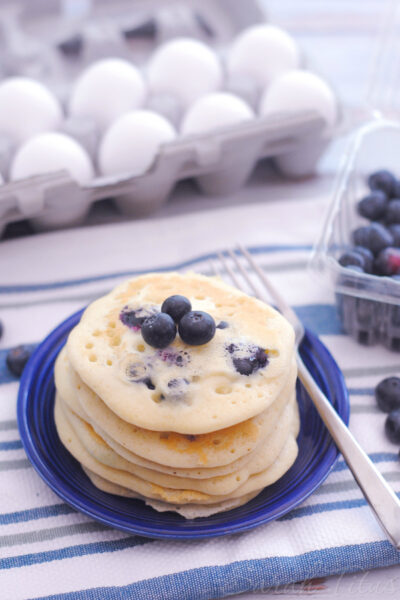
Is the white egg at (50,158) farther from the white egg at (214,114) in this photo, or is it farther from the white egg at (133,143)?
the white egg at (214,114)

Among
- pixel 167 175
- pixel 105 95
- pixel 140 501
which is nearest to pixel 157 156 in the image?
pixel 167 175

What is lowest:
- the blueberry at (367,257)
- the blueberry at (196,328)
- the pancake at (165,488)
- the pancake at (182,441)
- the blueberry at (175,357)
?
the pancake at (165,488)

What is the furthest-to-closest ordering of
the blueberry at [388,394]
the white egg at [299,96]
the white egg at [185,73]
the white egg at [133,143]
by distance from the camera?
the white egg at [185,73] < the white egg at [299,96] < the white egg at [133,143] < the blueberry at [388,394]

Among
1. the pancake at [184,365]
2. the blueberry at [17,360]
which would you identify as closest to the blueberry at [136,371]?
the pancake at [184,365]

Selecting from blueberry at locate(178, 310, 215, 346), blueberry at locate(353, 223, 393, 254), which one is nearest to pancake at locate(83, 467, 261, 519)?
blueberry at locate(178, 310, 215, 346)

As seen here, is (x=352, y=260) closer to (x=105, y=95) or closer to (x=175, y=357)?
(x=175, y=357)

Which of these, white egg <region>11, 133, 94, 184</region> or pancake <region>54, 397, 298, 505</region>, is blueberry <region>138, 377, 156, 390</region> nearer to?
pancake <region>54, 397, 298, 505</region>
